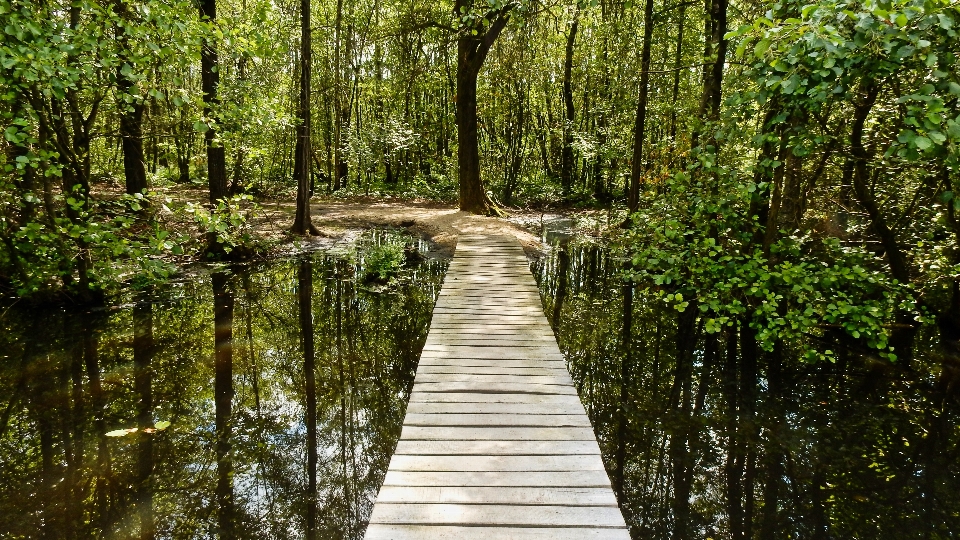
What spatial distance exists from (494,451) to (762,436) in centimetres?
312

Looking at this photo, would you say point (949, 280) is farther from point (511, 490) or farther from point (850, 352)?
point (511, 490)

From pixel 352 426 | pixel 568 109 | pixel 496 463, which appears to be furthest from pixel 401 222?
pixel 496 463

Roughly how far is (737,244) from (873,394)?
2.34 meters

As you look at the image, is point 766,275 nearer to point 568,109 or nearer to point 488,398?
point 488,398

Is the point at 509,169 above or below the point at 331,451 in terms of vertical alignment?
above

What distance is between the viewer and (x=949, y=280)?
699cm

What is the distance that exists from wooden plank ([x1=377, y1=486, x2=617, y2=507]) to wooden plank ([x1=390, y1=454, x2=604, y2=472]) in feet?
0.69

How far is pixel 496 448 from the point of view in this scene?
385 cm

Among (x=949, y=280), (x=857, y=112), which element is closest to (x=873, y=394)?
(x=949, y=280)

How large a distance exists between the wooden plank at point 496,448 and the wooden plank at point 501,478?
231 mm

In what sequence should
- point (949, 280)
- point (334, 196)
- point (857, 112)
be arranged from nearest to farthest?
point (857, 112)
point (949, 280)
point (334, 196)

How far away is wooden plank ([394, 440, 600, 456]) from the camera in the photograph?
379 centimetres

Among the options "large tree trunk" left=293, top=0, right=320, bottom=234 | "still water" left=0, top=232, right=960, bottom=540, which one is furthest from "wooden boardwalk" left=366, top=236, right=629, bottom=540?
"large tree trunk" left=293, top=0, right=320, bottom=234

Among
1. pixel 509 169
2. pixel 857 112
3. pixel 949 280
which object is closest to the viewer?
pixel 857 112
